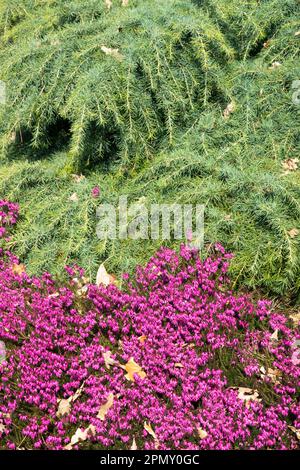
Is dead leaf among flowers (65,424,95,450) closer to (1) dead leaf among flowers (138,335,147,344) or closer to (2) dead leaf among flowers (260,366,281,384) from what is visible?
(1) dead leaf among flowers (138,335,147,344)

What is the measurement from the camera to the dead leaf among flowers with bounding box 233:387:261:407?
10.0 feet

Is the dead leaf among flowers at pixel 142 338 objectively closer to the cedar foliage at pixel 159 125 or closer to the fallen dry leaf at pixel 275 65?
the cedar foliage at pixel 159 125

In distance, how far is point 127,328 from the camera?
139 inches

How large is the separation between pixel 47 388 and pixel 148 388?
2.13ft

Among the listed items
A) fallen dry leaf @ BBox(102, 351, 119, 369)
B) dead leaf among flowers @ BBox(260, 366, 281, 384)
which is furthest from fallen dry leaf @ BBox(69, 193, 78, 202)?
dead leaf among flowers @ BBox(260, 366, 281, 384)

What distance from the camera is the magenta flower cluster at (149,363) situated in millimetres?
2908

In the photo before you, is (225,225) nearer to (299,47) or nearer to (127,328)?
(127,328)

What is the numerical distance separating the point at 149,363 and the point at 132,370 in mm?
123

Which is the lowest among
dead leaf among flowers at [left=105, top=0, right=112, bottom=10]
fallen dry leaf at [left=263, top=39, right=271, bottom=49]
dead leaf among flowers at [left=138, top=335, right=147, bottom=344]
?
dead leaf among flowers at [left=138, top=335, right=147, bottom=344]

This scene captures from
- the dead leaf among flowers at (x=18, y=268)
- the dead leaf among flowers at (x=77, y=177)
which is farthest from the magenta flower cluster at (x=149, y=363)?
the dead leaf among flowers at (x=77, y=177)

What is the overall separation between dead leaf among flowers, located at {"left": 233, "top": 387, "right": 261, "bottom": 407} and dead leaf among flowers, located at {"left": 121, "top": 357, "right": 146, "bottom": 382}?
620 mm

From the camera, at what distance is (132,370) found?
3279 millimetres

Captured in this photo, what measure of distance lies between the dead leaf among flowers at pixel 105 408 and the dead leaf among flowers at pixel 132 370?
171mm

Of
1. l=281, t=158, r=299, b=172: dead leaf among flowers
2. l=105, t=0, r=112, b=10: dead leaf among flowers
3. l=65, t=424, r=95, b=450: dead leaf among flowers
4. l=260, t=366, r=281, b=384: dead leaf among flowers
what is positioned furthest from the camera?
l=105, t=0, r=112, b=10: dead leaf among flowers
